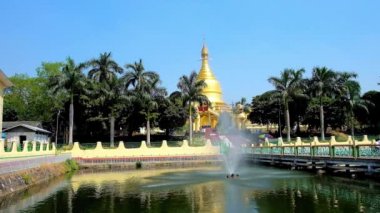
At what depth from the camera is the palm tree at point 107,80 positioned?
2277 inches

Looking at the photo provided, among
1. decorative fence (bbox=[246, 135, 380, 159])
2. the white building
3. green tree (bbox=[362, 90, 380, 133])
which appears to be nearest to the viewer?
decorative fence (bbox=[246, 135, 380, 159])

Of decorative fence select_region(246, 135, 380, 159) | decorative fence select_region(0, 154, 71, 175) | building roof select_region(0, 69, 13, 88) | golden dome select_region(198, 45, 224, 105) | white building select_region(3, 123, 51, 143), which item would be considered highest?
golden dome select_region(198, 45, 224, 105)

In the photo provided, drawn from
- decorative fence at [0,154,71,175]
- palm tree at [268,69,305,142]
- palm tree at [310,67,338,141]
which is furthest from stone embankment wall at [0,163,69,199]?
palm tree at [310,67,338,141]

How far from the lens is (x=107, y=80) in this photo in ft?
195

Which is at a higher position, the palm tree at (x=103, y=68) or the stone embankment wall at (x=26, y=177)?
the palm tree at (x=103, y=68)

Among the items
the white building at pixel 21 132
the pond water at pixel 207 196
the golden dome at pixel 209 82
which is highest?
the golden dome at pixel 209 82

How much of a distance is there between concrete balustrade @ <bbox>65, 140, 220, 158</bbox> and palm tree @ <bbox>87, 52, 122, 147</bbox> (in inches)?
353

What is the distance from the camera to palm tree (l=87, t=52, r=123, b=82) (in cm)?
5988

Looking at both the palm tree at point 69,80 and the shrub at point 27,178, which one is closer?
the shrub at point 27,178

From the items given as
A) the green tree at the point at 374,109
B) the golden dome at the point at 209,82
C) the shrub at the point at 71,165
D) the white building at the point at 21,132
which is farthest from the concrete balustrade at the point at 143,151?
the golden dome at the point at 209,82

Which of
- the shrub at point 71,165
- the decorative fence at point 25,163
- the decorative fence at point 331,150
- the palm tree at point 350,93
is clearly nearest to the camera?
the decorative fence at point 25,163

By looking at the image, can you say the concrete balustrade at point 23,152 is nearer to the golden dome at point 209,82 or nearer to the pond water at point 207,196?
the pond water at point 207,196

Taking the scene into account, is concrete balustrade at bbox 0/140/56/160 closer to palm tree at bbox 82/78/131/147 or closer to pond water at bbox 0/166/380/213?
pond water at bbox 0/166/380/213

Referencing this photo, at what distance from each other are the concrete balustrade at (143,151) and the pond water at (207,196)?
18.2 m
